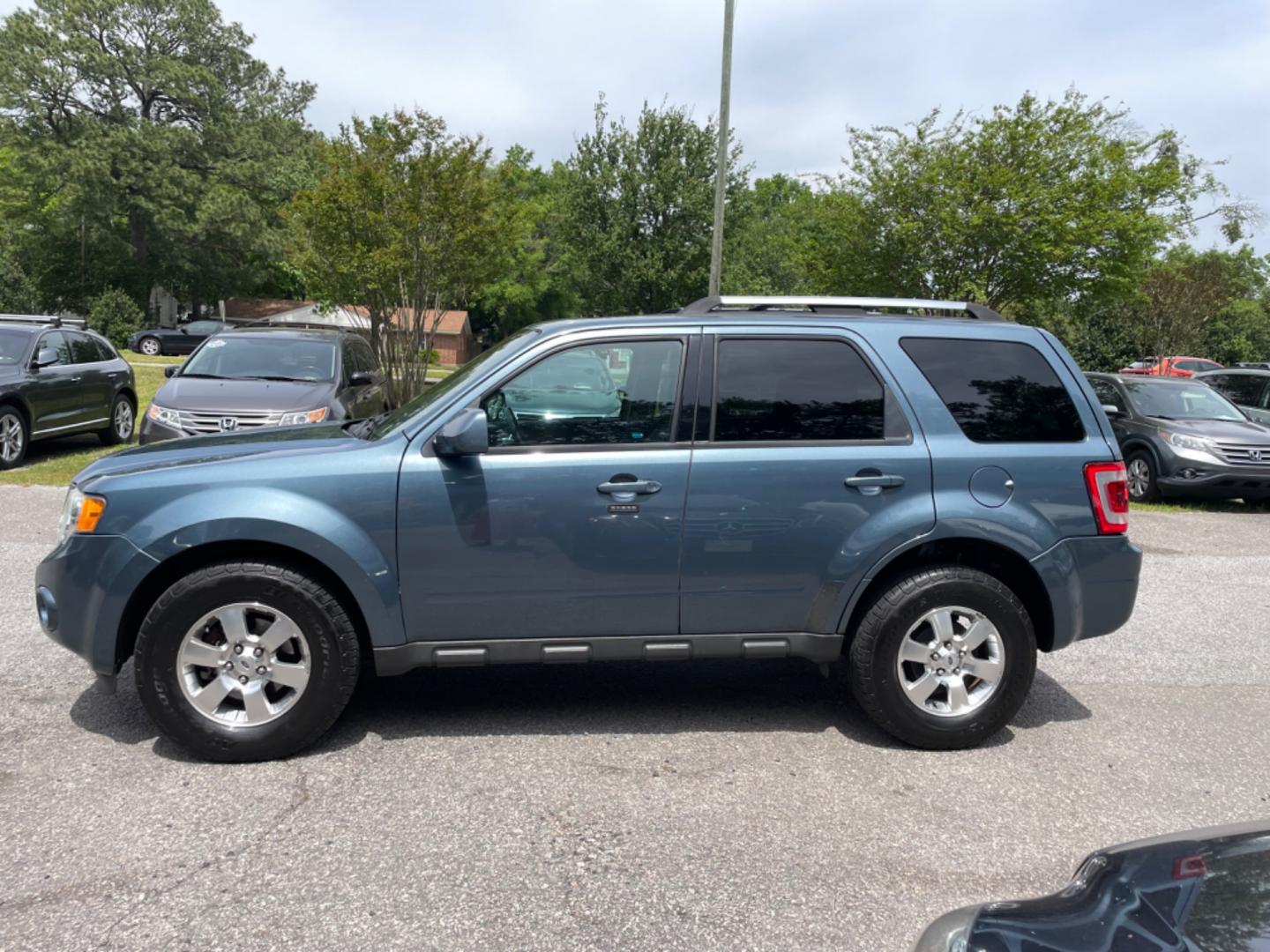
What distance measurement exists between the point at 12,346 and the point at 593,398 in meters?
10.1

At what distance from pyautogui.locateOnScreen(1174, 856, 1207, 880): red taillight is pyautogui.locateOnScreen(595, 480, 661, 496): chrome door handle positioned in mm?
2468

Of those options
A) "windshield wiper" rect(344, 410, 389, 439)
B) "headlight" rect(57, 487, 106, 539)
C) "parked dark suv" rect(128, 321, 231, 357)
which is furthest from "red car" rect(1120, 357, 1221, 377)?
"parked dark suv" rect(128, 321, 231, 357)

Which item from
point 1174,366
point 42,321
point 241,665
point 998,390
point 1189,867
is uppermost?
point 1174,366

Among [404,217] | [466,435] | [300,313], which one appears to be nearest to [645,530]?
[466,435]

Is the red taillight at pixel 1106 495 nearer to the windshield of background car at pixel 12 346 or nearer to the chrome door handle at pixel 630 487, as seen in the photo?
the chrome door handle at pixel 630 487

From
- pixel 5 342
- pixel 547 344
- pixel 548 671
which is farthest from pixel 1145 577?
pixel 5 342

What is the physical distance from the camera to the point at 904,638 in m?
4.12

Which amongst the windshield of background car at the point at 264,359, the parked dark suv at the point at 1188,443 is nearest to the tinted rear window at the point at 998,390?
the parked dark suv at the point at 1188,443

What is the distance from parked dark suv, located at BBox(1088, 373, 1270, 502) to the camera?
1093 centimetres

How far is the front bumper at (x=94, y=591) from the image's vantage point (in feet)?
12.3

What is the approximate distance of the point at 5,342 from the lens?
11227 mm

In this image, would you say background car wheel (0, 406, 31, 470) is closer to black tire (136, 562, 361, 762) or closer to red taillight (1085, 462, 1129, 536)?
black tire (136, 562, 361, 762)

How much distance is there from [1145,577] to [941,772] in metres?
4.81

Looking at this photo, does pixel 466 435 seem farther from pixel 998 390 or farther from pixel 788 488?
pixel 998 390
